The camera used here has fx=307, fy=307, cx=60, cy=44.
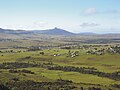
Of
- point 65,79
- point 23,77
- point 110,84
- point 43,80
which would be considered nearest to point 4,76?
point 23,77

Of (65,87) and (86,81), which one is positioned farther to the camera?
(86,81)

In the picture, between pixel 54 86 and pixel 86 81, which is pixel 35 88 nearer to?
pixel 54 86

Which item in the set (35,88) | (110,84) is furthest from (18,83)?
(110,84)

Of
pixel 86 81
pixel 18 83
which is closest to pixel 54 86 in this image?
pixel 18 83

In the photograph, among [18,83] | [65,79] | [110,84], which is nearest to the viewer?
[18,83]

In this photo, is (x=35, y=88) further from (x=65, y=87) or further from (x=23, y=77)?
(x=23, y=77)

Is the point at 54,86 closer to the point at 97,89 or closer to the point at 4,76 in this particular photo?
the point at 97,89

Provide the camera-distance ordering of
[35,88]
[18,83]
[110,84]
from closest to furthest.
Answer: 1. [35,88]
2. [18,83]
3. [110,84]
